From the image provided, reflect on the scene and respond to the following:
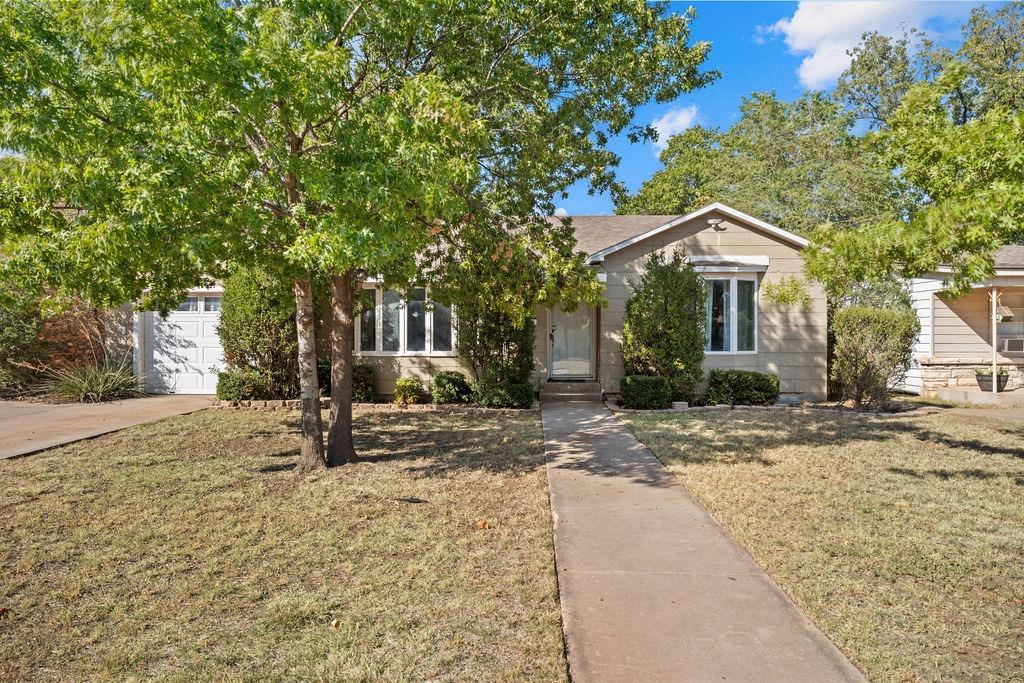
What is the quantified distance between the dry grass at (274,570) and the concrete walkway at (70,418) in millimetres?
1350

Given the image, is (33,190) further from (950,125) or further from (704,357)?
(704,357)

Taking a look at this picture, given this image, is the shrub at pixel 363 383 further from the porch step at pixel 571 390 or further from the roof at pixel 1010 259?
the roof at pixel 1010 259

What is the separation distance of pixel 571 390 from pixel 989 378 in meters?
10.8

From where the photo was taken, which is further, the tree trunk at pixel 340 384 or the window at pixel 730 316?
the window at pixel 730 316

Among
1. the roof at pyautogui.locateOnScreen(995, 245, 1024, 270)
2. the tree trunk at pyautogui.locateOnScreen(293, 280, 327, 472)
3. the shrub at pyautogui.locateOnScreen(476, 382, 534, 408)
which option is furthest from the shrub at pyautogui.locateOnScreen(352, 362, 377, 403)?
the roof at pyautogui.locateOnScreen(995, 245, 1024, 270)

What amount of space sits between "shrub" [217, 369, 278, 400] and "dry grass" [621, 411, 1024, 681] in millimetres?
7816

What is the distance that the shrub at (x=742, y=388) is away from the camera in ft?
42.6

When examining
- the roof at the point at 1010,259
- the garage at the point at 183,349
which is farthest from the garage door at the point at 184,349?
the roof at the point at 1010,259

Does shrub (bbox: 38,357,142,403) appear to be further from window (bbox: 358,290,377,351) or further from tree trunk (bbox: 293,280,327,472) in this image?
tree trunk (bbox: 293,280,327,472)

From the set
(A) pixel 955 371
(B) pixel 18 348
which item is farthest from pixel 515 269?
(A) pixel 955 371

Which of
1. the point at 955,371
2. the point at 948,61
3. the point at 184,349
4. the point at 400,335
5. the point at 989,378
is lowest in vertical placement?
the point at 989,378

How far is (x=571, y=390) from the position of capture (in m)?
13.9

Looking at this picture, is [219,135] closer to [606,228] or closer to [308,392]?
[308,392]

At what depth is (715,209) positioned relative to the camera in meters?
13.3
